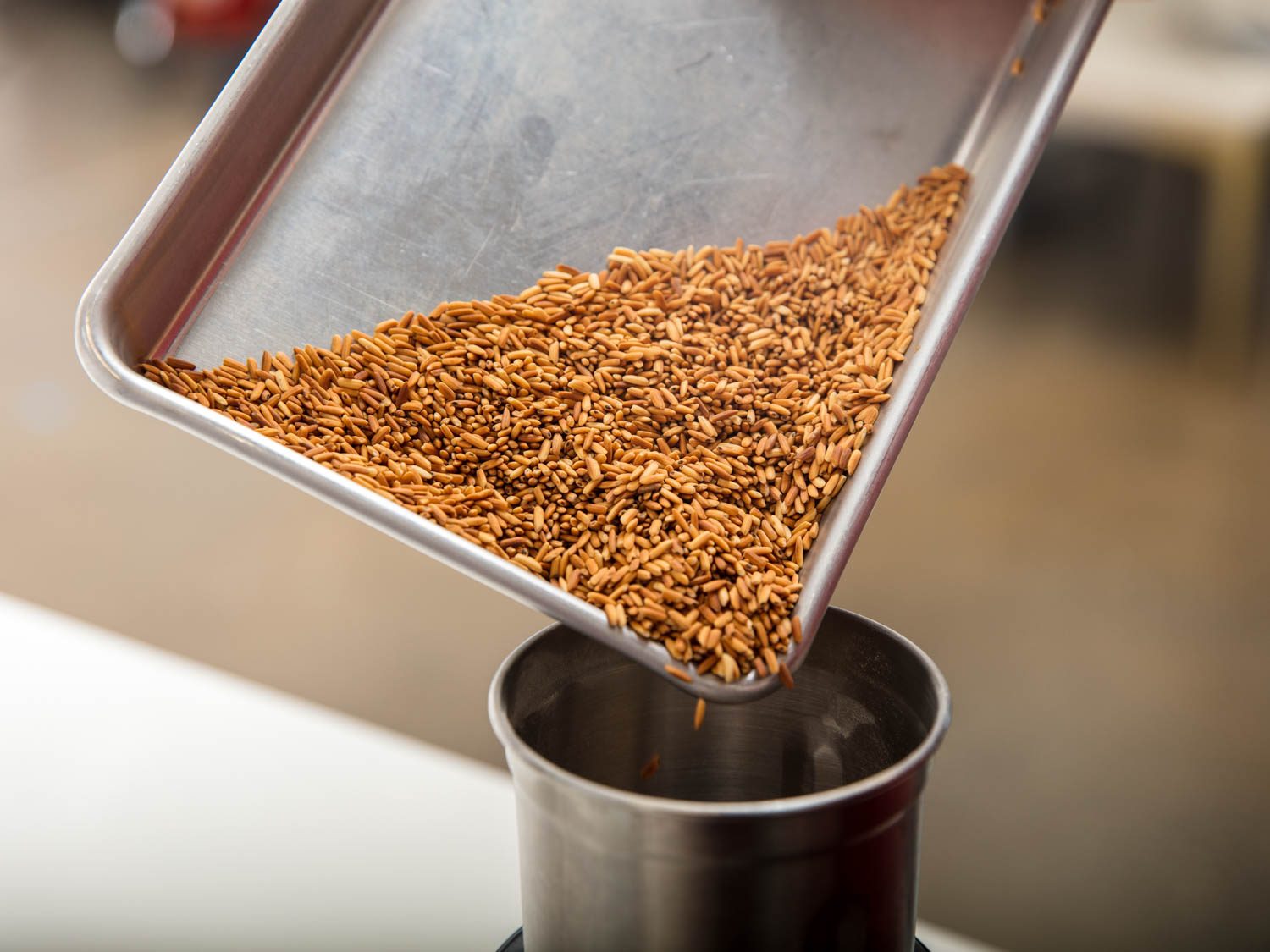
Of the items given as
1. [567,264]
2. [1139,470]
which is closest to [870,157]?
[567,264]

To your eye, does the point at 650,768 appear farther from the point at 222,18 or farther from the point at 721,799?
the point at 222,18

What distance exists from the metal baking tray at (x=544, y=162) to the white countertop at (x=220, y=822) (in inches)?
13.9

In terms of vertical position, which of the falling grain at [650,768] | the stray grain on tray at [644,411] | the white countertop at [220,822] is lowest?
the white countertop at [220,822]

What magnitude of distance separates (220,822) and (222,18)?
3.79 meters

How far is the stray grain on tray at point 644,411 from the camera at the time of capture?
764 millimetres

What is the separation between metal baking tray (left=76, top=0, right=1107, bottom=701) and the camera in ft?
2.64

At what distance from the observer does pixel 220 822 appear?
98cm

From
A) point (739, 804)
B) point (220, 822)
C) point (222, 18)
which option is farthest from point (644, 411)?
point (222, 18)

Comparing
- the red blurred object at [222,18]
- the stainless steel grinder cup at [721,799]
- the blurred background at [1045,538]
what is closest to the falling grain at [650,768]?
the stainless steel grinder cup at [721,799]

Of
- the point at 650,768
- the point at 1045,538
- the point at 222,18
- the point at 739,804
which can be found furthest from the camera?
the point at 222,18

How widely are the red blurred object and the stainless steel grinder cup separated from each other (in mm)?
3811

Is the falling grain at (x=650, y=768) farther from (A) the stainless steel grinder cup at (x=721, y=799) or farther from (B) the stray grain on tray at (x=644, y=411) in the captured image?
(B) the stray grain on tray at (x=644, y=411)

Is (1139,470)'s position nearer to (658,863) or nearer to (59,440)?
(658,863)

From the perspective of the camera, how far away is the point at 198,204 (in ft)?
2.77
